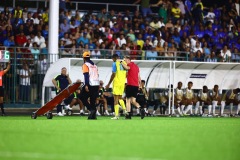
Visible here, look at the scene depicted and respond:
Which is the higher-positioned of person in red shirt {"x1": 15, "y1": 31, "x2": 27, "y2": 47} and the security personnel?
person in red shirt {"x1": 15, "y1": 31, "x2": 27, "y2": 47}

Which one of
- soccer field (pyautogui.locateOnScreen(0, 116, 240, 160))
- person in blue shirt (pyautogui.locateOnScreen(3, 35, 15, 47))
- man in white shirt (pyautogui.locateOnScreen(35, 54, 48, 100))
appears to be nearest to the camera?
soccer field (pyautogui.locateOnScreen(0, 116, 240, 160))

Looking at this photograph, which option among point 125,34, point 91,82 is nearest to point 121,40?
point 125,34

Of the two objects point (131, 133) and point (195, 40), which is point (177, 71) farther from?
point (131, 133)

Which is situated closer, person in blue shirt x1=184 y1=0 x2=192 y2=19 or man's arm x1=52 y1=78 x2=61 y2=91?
man's arm x1=52 y1=78 x2=61 y2=91

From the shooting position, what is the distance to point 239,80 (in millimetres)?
37125

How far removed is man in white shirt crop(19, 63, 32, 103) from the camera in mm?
33938

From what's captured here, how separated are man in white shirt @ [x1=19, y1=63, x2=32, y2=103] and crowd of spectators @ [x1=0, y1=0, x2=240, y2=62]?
64 cm

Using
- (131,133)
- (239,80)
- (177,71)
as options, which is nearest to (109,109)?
(177,71)

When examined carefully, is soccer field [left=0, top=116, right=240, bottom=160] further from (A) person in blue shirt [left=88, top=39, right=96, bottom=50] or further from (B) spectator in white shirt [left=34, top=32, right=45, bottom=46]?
(A) person in blue shirt [left=88, top=39, right=96, bottom=50]

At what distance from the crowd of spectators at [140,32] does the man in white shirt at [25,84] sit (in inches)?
25.3

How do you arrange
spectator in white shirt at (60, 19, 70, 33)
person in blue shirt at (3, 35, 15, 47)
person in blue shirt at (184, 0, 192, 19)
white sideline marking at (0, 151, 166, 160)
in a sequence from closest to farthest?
white sideline marking at (0, 151, 166, 160)
person in blue shirt at (3, 35, 15, 47)
spectator in white shirt at (60, 19, 70, 33)
person in blue shirt at (184, 0, 192, 19)

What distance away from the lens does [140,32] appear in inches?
1571

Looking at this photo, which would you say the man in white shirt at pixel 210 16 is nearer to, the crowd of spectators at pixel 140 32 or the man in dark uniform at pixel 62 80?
the crowd of spectators at pixel 140 32

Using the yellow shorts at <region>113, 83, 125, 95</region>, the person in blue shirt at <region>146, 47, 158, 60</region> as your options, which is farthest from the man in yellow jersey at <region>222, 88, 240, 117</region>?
the yellow shorts at <region>113, 83, 125, 95</region>
